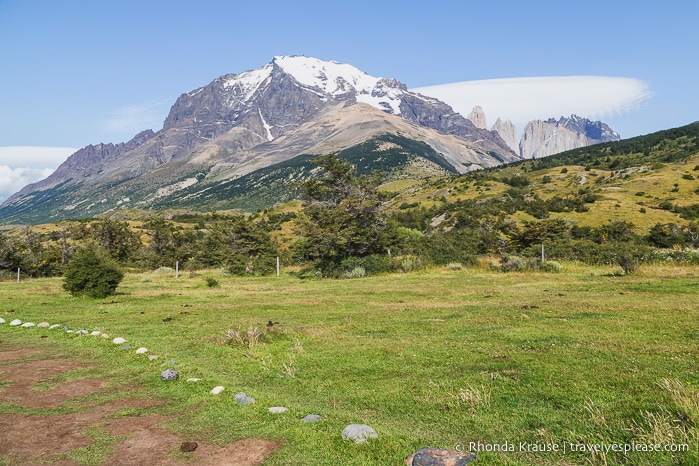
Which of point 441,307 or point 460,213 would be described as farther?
point 460,213

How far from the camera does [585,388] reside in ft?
24.3

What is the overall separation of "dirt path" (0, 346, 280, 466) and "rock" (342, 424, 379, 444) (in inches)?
40.2

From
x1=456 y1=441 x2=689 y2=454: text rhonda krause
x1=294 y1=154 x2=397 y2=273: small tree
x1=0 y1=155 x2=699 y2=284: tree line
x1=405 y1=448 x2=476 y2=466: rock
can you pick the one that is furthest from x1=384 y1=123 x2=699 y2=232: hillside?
x1=405 y1=448 x2=476 y2=466: rock

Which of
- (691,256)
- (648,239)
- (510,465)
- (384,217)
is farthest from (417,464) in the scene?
(648,239)

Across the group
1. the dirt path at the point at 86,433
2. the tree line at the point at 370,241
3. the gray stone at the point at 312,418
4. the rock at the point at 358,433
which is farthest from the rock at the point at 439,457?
the tree line at the point at 370,241

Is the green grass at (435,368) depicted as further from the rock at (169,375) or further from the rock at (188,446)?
the rock at (188,446)

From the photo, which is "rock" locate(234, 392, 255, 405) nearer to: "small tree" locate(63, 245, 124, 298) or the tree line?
"small tree" locate(63, 245, 124, 298)

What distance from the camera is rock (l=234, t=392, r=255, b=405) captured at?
7910 mm

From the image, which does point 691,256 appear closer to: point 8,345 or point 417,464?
point 417,464

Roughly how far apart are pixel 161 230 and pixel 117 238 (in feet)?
29.3

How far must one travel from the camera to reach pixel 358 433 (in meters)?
6.16

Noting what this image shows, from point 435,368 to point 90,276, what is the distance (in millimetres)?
24297

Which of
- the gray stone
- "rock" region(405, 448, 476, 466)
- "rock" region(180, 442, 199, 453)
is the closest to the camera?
A: "rock" region(405, 448, 476, 466)

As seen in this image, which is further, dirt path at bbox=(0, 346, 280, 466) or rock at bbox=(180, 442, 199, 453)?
rock at bbox=(180, 442, 199, 453)
